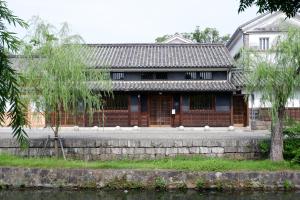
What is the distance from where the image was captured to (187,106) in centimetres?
2922

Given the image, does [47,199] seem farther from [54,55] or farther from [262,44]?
[262,44]

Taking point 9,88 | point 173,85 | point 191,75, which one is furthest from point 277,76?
point 191,75

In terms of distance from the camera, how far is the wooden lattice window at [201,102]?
1147 inches

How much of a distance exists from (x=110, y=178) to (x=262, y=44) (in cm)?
2777

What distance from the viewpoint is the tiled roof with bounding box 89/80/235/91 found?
28328mm

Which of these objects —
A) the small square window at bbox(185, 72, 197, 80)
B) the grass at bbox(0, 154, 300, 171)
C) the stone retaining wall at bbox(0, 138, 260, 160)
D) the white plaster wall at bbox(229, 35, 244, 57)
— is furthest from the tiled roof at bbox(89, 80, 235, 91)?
the grass at bbox(0, 154, 300, 171)

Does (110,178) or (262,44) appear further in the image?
(262,44)

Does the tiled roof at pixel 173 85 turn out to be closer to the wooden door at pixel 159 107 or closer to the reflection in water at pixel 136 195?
the wooden door at pixel 159 107

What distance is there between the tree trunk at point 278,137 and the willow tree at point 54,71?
7678 mm

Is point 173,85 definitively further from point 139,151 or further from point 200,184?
point 200,184

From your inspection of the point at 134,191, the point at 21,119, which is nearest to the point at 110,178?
the point at 134,191

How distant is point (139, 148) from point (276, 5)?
1469 cm

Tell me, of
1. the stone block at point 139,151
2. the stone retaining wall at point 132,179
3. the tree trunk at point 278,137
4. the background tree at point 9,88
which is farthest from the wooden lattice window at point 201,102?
the background tree at point 9,88

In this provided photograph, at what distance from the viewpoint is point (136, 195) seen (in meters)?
13.8
